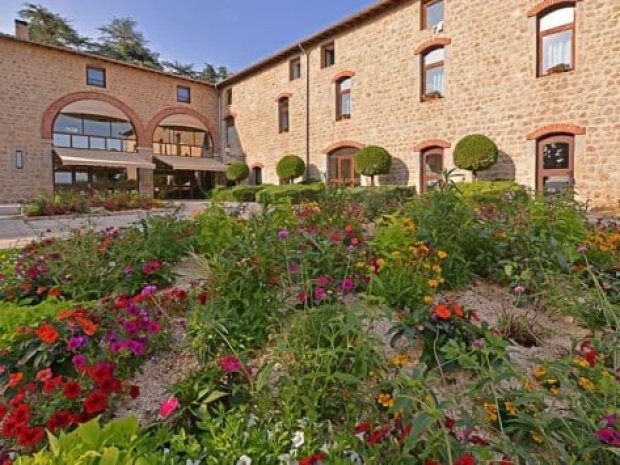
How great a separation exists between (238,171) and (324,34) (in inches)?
317

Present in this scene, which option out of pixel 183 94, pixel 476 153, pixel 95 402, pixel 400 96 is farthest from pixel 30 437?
pixel 183 94

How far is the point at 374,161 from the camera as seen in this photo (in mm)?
14055

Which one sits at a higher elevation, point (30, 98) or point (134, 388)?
point (30, 98)

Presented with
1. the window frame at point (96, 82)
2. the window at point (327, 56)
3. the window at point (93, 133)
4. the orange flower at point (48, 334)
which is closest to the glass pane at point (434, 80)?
the window at point (327, 56)

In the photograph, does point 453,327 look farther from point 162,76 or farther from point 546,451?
point 162,76

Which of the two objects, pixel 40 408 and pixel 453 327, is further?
pixel 453 327

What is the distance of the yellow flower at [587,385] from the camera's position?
5.07 ft

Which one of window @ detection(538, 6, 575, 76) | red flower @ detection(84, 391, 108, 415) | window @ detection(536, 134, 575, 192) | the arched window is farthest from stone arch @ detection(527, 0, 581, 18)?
red flower @ detection(84, 391, 108, 415)

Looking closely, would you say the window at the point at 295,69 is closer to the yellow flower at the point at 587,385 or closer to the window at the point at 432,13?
the window at the point at 432,13

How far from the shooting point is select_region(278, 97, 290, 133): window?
63.2 ft

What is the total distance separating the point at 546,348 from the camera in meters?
2.36

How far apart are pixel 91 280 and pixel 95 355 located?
1267 mm

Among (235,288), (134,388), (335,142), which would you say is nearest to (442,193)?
(235,288)

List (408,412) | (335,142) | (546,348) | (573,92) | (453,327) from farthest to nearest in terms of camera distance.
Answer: (335,142), (573,92), (546,348), (453,327), (408,412)
